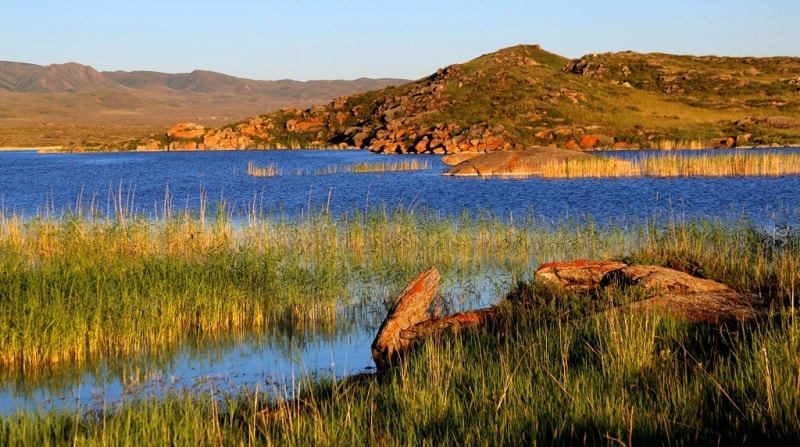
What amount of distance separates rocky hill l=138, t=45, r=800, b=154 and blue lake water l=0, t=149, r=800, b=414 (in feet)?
29.4

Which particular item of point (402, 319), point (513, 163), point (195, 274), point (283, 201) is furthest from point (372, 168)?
point (402, 319)

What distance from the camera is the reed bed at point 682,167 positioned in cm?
3750

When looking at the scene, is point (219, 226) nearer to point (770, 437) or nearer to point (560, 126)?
point (770, 437)

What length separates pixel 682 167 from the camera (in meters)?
38.4

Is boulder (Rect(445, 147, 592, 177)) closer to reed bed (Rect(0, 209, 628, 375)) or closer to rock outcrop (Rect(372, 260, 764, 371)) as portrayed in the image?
reed bed (Rect(0, 209, 628, 375))

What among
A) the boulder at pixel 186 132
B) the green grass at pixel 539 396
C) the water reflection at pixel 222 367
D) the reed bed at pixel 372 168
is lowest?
the water reflection at pixel 222 367

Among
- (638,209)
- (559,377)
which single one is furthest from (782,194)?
(559,377)

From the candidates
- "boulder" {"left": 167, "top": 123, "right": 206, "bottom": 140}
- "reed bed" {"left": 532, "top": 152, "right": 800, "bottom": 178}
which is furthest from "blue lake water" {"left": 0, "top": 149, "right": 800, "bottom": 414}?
"boulder" {"left": 167, "top": 123, "right": 206, "bottom": 140}

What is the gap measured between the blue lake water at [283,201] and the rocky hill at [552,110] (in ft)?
29.4

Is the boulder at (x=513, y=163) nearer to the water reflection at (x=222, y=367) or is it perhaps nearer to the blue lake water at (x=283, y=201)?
the blue lake water at (x=283, y=201)

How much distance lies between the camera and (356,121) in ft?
294

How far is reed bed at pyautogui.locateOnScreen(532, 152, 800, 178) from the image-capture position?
3750 cm

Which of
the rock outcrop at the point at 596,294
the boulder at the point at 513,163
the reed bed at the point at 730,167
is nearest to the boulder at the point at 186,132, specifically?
the boulder at the point at 513,163

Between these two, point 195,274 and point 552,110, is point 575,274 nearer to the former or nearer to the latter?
point 195,274
